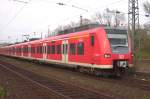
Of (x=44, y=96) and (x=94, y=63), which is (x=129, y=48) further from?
(x=44, y=96)

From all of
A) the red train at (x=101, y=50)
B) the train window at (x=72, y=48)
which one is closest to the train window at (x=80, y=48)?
the red train at (x=101, y=50)

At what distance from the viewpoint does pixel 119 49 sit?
1659cm

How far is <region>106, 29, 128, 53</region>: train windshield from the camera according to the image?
16562 millimetres

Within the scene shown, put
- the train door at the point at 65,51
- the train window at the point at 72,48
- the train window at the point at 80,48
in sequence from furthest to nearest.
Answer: the train door at the point at 65,51 < the train window at the point at 72,48 < the train window at the point at 80,48

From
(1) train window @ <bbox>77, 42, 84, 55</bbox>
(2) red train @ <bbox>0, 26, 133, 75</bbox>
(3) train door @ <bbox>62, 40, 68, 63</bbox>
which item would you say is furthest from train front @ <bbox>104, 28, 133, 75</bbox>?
(3) train door @ <bbox>62, 40, 68, 63</bbox>

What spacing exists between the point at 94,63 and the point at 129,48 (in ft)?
7.15

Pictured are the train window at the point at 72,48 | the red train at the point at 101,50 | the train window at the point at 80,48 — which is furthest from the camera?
the train window at the point at 72,48

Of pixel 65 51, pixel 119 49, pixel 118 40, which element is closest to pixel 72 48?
pixel 65 51

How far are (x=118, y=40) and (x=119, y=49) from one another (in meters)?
0.61

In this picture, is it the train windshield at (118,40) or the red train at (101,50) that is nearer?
the red train at (101,50)

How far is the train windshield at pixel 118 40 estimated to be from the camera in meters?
16.6

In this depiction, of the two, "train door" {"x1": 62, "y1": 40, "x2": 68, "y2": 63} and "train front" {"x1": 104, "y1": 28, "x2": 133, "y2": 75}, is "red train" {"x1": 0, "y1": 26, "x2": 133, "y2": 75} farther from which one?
"train door" {"x1": 62, "y1": 40, "x2": 68, "y2": 63}

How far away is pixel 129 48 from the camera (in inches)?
671

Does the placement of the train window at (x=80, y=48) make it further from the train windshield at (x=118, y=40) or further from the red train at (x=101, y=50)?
the train windshield at (x=118, y=40)
